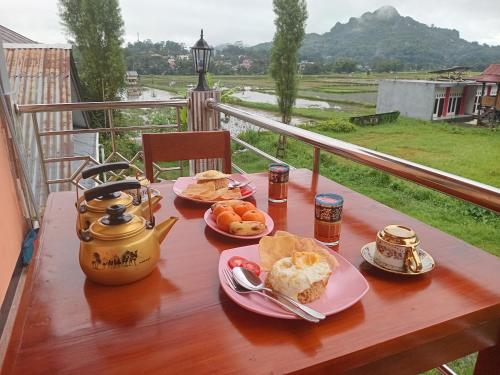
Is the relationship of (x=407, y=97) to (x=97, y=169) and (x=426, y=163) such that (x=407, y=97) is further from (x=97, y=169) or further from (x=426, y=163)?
(x=97, y=169)

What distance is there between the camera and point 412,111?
667 inches

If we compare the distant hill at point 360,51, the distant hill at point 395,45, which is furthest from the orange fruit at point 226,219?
the distant hill at point 395,45

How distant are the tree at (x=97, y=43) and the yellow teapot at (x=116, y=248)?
10090 mm

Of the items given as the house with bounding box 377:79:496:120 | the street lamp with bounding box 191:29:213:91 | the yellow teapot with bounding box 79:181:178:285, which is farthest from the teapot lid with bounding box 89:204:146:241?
the house with bounding box 377:79:496:120

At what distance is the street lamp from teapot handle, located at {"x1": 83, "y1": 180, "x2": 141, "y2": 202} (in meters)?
2.24

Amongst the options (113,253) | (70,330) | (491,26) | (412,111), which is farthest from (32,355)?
(412,111)

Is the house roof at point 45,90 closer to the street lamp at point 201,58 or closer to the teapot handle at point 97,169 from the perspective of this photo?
the street lamp at point 201,58

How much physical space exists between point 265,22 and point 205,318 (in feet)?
32.9

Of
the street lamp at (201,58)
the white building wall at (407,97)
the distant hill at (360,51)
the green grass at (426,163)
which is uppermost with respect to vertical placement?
the distant hill at (360,51)

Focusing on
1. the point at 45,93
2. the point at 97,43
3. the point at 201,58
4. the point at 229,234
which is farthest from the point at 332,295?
the point at 97,43

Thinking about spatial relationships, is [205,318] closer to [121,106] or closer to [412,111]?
[121,106]

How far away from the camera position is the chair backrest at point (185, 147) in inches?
60.8

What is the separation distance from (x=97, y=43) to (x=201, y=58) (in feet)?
27.8

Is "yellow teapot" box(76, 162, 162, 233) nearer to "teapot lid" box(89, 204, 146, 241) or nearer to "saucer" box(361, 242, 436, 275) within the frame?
"teapot lid" box(89, 204, 146, 241)
